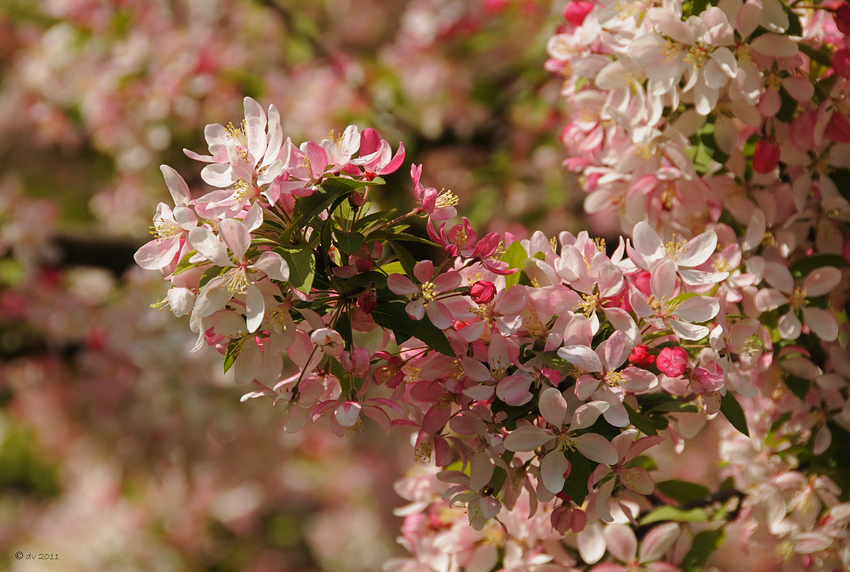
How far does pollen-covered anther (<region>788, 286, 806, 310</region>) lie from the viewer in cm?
85

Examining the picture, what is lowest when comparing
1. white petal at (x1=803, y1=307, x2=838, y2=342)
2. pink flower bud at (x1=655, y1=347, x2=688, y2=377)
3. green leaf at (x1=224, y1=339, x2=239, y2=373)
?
white petal at (x1=803, y1=307, x2=838, y2=342)

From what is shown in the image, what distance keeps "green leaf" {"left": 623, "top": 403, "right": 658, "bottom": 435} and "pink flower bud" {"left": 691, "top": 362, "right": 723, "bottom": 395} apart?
55 mm

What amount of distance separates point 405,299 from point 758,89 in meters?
0.50

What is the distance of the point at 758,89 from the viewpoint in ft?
2.64

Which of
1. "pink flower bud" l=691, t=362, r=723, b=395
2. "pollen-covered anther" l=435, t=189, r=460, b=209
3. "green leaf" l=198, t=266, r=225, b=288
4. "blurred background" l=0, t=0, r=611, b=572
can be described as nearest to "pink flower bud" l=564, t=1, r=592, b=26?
"pollen-covered anther" l=435, t=189, r=460, b=209

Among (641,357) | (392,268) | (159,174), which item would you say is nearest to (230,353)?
(392,268)

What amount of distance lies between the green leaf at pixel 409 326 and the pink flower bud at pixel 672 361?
201mm

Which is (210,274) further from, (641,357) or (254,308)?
(641,357)

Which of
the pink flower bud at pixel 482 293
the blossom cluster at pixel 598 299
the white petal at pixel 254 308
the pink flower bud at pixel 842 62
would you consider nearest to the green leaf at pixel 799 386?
the blossom cluster at pixel 598 299

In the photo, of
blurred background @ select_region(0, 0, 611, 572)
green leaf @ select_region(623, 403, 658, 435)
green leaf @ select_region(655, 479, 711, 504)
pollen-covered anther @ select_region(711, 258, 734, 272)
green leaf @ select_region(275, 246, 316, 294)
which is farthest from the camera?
blurred background @ select_region(0, 0, 611, 572)

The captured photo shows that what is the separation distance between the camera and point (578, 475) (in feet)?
2.11

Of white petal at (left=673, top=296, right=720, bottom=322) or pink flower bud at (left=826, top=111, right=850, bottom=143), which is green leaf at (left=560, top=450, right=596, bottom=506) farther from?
pink flower bud at (left=826, top=111, right=850, bottom=143)

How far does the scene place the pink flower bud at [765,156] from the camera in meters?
0.86

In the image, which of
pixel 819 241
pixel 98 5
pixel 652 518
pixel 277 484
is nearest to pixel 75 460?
pixel 277 484
